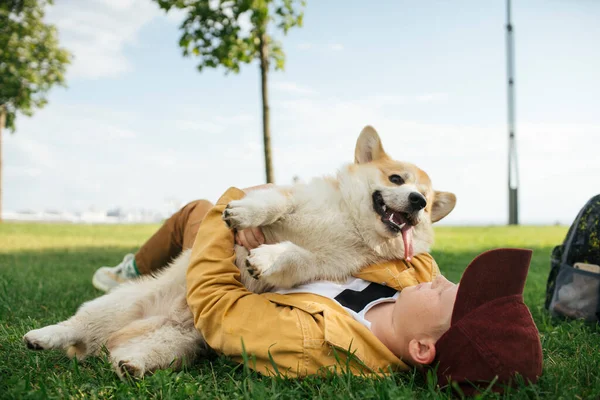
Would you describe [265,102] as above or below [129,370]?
above

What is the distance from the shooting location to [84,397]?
75.1 inches

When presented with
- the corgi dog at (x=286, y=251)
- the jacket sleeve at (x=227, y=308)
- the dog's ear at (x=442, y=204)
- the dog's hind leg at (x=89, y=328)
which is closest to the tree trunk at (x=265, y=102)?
the dog's ear at (x=442, y=204)

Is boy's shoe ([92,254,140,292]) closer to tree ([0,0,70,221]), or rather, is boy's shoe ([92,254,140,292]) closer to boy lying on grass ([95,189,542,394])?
boy lying on grass ([95,189,542,394])

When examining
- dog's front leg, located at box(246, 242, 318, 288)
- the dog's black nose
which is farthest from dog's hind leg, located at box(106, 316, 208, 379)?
the dog's black nose

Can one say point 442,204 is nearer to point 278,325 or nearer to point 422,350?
point 422,350

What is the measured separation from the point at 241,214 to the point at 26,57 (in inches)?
670

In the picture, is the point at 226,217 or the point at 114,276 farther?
the point at 114,276

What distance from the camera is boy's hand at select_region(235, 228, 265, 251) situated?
2.62 metres

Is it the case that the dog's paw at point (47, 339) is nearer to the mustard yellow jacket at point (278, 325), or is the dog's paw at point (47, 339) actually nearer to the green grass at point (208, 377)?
the green grass at point (208, 377)

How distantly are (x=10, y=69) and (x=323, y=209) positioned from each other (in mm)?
16826

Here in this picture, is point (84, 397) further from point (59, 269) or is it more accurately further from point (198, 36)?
point (198, 36)

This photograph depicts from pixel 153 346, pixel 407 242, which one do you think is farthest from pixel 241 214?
pixel 407 242

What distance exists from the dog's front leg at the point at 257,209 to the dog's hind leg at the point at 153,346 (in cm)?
63

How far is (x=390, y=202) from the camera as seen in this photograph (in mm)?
2576
